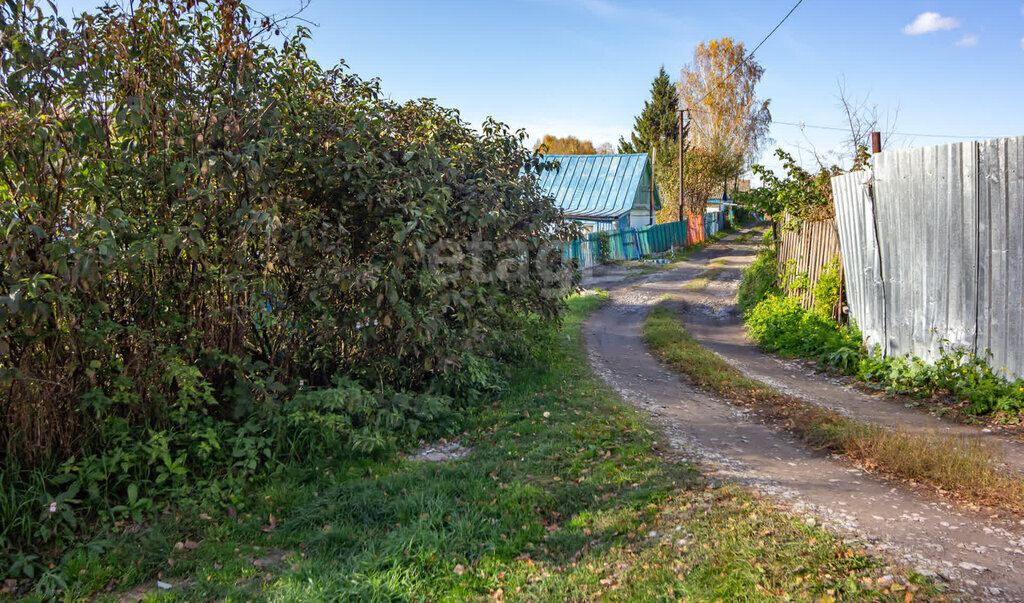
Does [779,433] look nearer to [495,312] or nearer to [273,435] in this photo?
[495,312]

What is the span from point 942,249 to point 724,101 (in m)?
36.1

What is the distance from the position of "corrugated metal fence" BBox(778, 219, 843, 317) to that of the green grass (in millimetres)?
6729

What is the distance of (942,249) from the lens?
712cm

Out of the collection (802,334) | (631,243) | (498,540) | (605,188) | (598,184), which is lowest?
(498,540)

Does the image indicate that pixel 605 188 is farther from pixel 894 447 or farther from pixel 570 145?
pixel 570 145

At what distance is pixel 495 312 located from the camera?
300 inches

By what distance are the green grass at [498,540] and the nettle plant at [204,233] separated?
1.05 m

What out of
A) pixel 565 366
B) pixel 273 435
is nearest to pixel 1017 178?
pixel 565 366

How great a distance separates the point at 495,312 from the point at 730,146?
37542mm

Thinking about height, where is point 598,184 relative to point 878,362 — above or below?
above

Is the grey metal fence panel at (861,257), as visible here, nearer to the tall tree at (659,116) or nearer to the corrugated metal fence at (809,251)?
the corrugated metal fence at (809,251)

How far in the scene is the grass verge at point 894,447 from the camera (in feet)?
13.5

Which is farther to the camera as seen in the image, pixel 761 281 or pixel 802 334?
pixel 761 281

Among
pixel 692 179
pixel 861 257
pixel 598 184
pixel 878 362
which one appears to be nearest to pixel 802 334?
pixel 861 257
